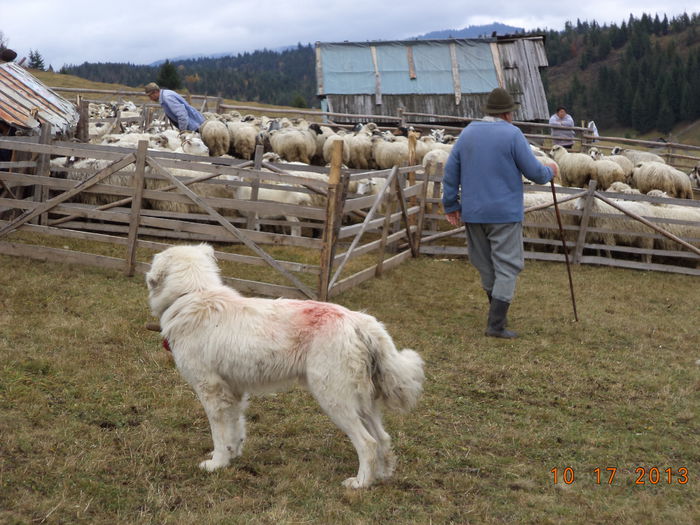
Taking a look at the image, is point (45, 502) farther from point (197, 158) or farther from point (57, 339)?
point (197, 158)

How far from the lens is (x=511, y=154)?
689cm

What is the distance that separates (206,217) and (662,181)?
10.8 m

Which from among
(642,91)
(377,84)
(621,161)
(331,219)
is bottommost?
(331,219)

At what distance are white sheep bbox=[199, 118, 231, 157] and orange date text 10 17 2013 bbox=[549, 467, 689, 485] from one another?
14.4 metres

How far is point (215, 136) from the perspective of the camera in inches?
699

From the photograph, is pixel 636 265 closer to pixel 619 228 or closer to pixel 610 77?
pixel 619 228

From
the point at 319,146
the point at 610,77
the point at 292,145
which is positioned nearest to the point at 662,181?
the point at 319,146

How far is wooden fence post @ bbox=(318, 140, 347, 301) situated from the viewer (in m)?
7.42

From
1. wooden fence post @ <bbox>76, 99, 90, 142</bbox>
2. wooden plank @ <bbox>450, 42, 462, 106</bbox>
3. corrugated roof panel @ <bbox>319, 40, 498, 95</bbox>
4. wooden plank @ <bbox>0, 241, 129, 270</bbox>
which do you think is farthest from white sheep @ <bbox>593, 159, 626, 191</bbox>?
corrugated roof panel @ <bbox>319, 40, 498, 95</bbox>

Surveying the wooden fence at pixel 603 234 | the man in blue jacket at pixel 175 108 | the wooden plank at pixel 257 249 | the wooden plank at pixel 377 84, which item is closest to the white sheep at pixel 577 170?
the wooden fence at pixel 603 234

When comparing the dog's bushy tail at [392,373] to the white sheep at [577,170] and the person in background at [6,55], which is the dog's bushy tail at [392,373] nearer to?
the person in background at [6,55]

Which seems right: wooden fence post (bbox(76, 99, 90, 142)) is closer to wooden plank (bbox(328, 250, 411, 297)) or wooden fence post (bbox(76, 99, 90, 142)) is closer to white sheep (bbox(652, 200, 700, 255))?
wooden plank (bbox(328, 250, 411, 297))

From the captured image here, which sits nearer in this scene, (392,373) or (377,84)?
(392,373)

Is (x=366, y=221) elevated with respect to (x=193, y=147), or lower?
lower
